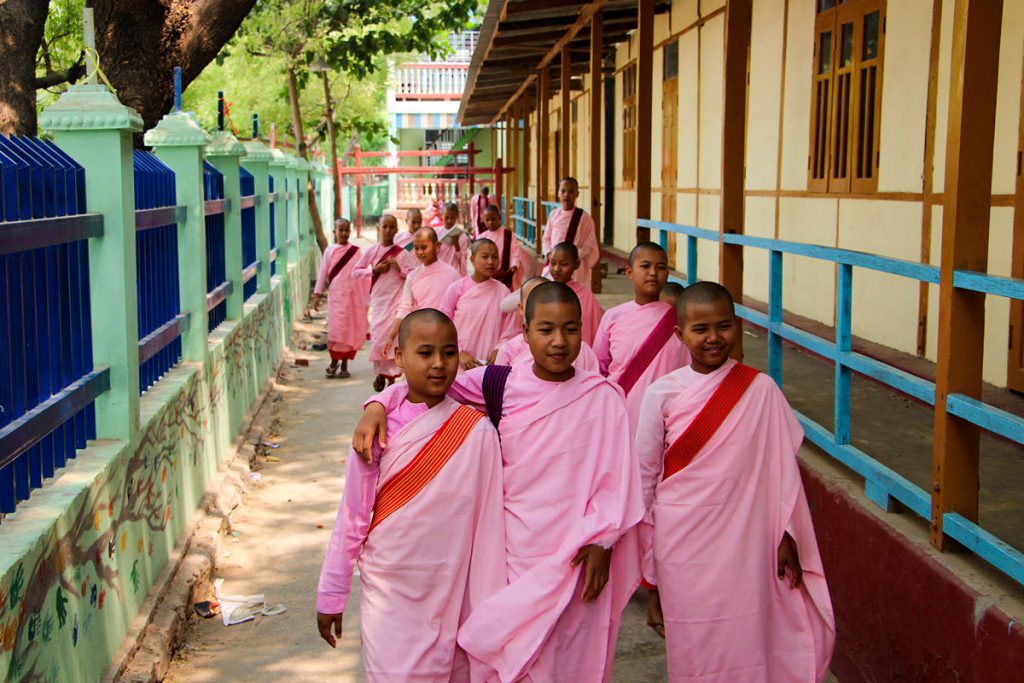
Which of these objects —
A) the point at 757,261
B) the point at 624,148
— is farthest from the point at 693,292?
the point at 624,148

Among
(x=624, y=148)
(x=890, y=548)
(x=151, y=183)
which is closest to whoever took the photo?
(x=890, y=548)

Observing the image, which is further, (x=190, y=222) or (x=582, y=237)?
(x=582, y=237)

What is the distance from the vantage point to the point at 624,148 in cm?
1634

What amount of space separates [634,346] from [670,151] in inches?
339

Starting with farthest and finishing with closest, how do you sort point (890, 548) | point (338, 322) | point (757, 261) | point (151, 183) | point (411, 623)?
point (338, 322)
point (757, 261)
point (151, 183)
point (890, 548)
point (411, 623)

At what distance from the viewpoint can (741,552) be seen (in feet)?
11.6

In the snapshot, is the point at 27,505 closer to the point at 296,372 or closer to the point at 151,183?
the point at 151,183

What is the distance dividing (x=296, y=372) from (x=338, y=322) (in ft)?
3.15

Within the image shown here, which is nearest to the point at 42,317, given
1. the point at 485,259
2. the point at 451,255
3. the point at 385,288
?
the point at 485,259

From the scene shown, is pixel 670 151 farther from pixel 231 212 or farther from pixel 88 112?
pixel 88 112

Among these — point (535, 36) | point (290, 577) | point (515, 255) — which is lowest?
point (290, 577)

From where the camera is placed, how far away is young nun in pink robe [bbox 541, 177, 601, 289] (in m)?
9.73

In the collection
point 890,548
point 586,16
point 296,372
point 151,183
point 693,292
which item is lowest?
point 296,372

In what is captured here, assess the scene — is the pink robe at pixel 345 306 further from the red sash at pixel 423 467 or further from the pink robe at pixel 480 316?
the red sash at pixel 423 467
